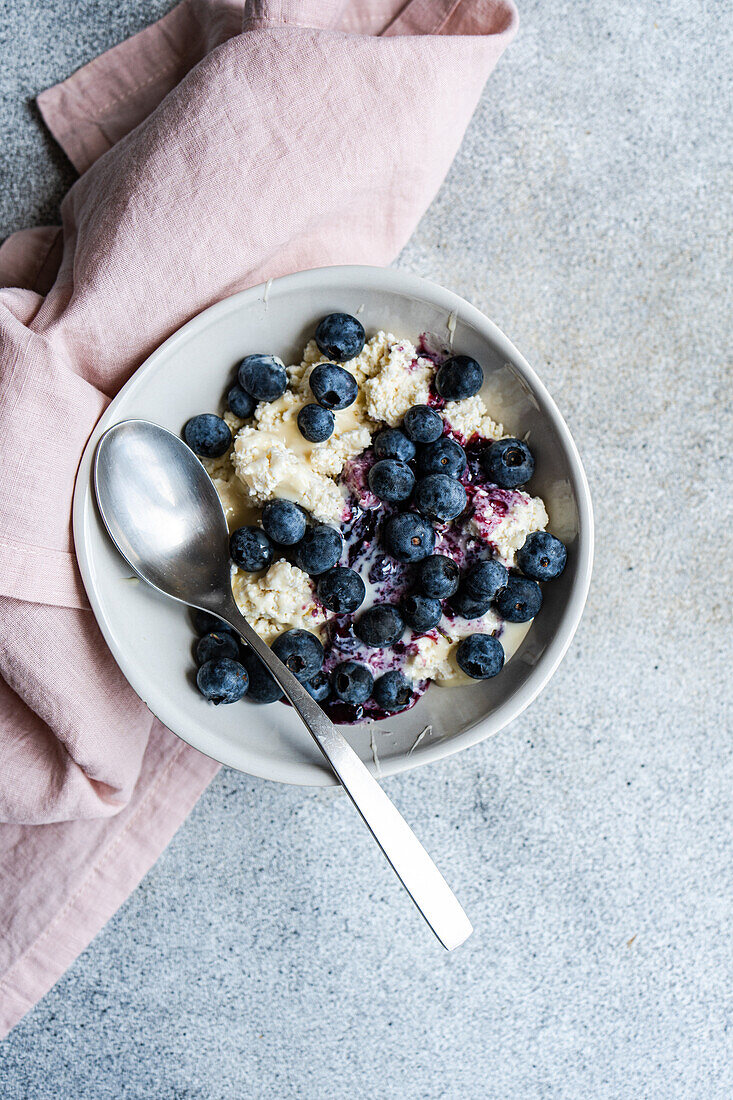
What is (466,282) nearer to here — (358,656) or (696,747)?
(358,656)

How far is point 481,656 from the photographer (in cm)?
89

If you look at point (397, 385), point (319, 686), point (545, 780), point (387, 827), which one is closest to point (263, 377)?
point (397, 385)

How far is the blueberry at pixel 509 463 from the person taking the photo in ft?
2.98

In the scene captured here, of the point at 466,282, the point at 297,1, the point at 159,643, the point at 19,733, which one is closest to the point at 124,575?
the point at 159,643

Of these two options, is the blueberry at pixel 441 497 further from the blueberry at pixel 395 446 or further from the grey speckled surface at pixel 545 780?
the grey speckled surface at pixel 545 780

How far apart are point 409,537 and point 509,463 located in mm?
150

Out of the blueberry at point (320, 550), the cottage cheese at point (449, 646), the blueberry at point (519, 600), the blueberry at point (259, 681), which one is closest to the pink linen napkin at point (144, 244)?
the blueberry at point (259, 681)

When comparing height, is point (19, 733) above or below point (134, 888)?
above

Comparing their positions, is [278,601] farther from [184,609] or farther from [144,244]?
[144,244]

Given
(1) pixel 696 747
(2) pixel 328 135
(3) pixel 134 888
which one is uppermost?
(2) pixel 328 135

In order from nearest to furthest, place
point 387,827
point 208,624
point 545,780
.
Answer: point 387,827, point 208,624, point 545,780

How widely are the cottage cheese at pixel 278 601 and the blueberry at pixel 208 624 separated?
42 mm

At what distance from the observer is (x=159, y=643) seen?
3.07 feet

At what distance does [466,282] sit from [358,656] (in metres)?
0.55
